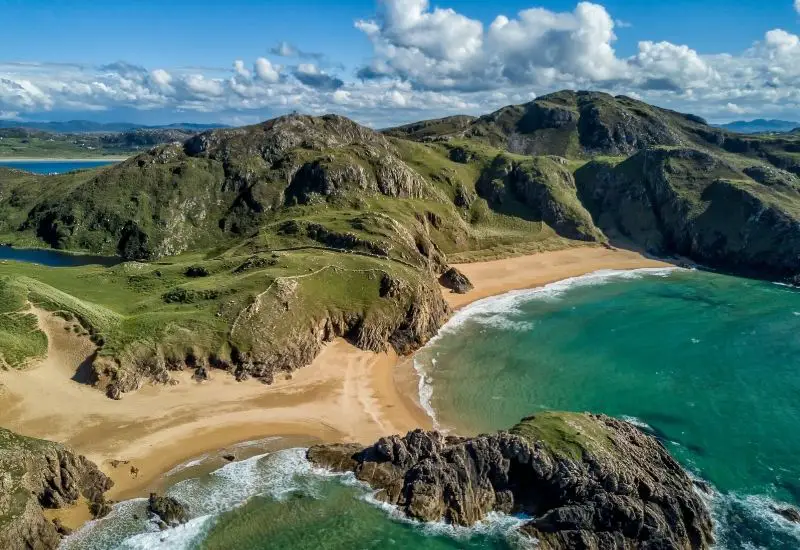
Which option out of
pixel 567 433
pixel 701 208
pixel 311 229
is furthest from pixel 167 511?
pixel 701 208

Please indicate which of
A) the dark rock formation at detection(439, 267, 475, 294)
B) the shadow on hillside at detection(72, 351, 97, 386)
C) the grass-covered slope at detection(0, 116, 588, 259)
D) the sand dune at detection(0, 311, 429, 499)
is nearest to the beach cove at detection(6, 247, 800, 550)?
the sand dune at detection(0, 311, 429, 499)

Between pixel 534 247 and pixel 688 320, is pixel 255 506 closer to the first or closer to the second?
pixel 688 320

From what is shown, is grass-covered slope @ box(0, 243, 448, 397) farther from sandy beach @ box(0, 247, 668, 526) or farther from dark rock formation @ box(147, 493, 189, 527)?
dark rock formation @ box(147, 493, 189, 527)

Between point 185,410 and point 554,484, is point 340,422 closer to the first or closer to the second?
point 185,410

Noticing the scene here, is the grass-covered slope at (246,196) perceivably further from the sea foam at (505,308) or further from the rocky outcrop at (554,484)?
the rocky outcrop at (554,484)

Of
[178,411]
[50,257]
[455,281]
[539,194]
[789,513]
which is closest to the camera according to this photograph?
[789,513]
